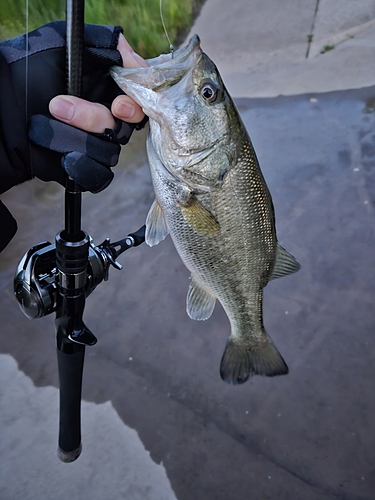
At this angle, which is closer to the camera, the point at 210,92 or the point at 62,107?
the point at 62,107

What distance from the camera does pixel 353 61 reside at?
17.2ft

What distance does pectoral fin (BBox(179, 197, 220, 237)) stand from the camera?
1473 millimetres

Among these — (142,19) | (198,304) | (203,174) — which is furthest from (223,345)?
(142,19)

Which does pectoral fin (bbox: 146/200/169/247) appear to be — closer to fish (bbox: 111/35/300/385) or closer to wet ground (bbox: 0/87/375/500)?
fish (bbox: 111/35/300/385)

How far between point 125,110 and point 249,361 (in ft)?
3.49

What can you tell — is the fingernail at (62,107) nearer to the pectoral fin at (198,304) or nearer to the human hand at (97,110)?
the human hand at (97,110)

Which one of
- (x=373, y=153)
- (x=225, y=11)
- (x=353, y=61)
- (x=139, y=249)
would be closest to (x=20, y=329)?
(x=139, y=249)

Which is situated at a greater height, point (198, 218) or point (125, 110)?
point (125, 110)

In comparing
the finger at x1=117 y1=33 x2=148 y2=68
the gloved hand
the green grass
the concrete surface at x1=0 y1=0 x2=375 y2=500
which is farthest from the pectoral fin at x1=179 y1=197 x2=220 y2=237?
the green grass

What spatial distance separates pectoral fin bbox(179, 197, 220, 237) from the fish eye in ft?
1.01

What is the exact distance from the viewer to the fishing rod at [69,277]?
1.42 meters

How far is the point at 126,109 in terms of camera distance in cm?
130

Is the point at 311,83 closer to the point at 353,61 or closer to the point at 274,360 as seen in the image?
the point at 353,61

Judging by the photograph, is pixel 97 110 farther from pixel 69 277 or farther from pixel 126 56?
pixel 69 277
